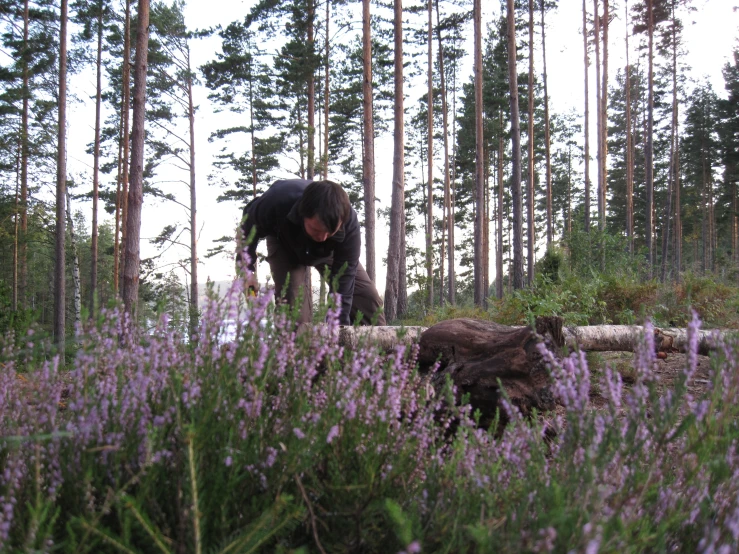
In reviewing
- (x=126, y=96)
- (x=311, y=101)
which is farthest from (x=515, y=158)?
(x=126, y=96)

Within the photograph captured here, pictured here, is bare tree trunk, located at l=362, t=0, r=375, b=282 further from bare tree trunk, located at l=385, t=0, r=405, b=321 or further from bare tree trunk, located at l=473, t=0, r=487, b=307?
bare tree trunk, located at l=473, t=0, r=487, b=307

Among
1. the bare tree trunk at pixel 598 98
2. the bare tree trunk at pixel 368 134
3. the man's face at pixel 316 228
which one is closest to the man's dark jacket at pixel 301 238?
the man's face at pixel 316 228

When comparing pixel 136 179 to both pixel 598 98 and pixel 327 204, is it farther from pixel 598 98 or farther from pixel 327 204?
pixel 598 98

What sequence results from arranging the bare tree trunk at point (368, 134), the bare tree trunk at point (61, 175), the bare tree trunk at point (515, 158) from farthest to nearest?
1. the bare tree trunk at point (61, 175)
2. the bare tree trunk at point (515, 158)
3. the bare tree trunk at point (368, 134)

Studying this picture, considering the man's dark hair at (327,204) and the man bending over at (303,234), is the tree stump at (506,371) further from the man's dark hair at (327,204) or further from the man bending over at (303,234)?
the man's dark hair at (327,204)

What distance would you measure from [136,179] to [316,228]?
22.6 ft

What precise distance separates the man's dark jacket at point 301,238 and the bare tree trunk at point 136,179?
535 centimetres

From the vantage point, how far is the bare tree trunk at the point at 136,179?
350 inches

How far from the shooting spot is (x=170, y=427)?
1393 mm

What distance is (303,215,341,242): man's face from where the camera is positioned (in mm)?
3410

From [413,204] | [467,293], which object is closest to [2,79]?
[413,204]

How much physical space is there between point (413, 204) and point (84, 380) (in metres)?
36.6

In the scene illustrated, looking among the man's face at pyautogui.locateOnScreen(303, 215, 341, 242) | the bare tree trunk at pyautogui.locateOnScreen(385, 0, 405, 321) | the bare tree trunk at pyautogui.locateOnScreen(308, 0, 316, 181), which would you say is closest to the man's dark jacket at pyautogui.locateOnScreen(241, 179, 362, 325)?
the man's face at pyautogui.locateOnScreen(303, 215, 341, 242)

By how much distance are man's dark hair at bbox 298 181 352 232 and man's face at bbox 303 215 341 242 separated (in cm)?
3
